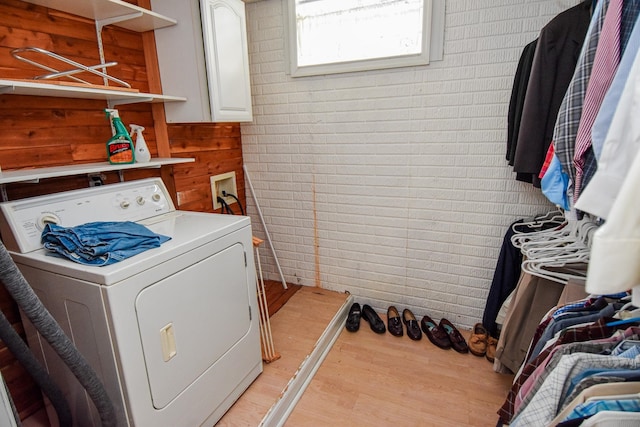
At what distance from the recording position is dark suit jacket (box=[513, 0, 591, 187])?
1479 mm

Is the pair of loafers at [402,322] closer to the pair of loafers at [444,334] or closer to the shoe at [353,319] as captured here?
the pair of loafers at [444,334]

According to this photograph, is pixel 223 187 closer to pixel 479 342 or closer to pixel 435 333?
pixel 435 333

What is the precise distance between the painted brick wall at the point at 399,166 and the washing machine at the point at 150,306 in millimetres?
1019

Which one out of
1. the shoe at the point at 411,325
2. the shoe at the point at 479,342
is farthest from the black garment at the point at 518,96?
the shoe at the point at 411,325

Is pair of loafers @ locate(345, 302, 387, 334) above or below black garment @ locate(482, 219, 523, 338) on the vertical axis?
below

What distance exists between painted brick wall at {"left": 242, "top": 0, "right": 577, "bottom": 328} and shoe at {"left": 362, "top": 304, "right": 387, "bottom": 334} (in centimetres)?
10

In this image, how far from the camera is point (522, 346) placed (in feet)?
5.50

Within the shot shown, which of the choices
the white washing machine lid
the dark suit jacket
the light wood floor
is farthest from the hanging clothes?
the light wood floor

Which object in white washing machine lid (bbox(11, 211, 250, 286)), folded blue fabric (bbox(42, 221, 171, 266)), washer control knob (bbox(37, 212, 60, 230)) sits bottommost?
white washing machine lid (bbox(11, 211, 250, 286))

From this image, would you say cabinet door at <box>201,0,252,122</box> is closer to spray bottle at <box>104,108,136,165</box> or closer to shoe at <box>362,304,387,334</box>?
spray bottle at <box>104,108,136,165</box>

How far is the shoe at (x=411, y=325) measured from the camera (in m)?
2.24

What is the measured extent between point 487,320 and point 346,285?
39.4 inches

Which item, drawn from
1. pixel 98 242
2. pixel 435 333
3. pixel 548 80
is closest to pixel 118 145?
pixel 98 242

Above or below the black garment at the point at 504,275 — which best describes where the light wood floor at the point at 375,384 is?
below
